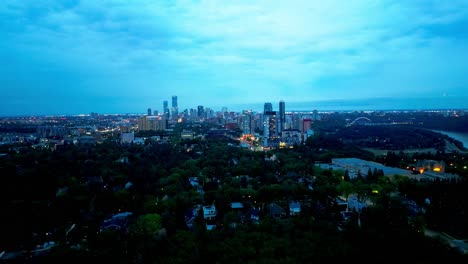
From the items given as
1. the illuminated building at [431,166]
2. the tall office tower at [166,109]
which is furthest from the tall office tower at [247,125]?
the illuminated building at [431,166]

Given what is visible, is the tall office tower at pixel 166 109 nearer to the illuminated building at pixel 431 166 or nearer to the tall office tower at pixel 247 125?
the tall office tower at pixel 247 125

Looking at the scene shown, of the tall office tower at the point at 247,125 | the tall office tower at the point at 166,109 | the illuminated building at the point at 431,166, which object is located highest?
the tall office tower at the point at 166,109

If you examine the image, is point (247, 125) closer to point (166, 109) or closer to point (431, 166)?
point (431, 166)

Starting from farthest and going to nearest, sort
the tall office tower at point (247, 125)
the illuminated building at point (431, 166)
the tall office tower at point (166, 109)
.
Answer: the tall office tower at point (166, 109) < the tall office tower at point (247, 125) < the illuminated building at point (431, 166)

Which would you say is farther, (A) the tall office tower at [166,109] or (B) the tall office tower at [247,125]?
(A) the tall office tower at [166,109]

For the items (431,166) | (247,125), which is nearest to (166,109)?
(247,125)

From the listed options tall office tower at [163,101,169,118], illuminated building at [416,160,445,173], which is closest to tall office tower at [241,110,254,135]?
tall office tower at [163,101,169,118]

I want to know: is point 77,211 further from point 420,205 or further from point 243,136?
point 243,136

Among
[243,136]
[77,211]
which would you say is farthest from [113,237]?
[243,136]

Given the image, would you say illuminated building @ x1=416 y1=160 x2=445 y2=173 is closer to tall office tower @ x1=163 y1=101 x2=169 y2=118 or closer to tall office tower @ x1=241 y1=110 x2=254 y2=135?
tall office tower @ x1=241 y1=110 x2=254 y2=135

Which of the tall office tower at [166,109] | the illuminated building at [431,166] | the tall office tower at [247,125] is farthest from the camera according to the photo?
the tall office tower at [166,109]

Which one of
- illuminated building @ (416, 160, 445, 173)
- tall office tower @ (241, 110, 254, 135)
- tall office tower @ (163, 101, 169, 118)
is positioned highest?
tall office tower @ (163, 101, 169, 118)
